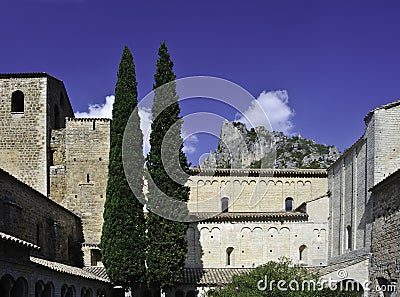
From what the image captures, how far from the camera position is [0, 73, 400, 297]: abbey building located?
24.6 meters

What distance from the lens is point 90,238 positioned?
31906 mm

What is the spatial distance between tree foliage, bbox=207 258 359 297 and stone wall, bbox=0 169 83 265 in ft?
29.2

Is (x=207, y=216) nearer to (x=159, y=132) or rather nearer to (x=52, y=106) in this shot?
(x=159, y=132)

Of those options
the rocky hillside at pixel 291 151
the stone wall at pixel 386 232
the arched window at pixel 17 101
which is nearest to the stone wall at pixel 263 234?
the stone wall at pixel 386 232

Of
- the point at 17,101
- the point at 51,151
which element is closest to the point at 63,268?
the point at 51,151

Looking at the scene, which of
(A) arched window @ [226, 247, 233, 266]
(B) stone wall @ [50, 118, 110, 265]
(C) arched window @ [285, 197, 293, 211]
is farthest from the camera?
(C) arched window @ [285, 197, 293, 211]

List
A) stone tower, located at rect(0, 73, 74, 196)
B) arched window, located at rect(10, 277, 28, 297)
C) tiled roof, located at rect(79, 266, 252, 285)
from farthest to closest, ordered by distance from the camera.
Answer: stone tower, located at rect(0, 73, 74, 196) → tiled roof, located at rect(79, 266, 252, 285) → arched window, located at rect(10, 277, 28, 297)

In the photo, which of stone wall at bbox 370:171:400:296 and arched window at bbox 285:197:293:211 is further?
arched window at bbox 285:197:293:211

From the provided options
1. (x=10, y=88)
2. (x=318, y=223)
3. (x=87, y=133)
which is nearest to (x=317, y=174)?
(x=318, y=223)

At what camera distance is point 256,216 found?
3388cm

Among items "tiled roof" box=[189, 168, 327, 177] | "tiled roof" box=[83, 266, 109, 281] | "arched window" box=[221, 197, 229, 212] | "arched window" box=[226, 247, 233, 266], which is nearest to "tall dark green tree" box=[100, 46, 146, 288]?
"tiled roof" box=[83, 266, 109, 281]

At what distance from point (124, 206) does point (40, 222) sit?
469cm

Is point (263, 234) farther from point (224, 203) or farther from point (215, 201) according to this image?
point (215, 201)

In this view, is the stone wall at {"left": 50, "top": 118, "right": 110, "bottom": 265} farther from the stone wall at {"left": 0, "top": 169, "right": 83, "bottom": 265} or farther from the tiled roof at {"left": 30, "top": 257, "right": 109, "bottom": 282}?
the tiled roof at {"left": 30, "top": 257, "right": 109, "bottom": 282}
